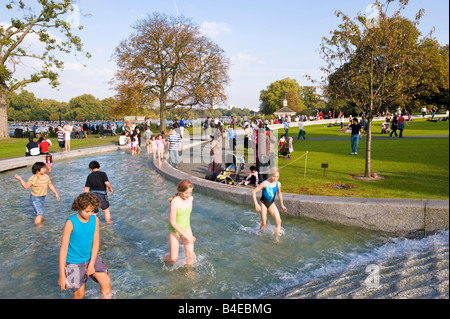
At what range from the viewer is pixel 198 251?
668 centimetres

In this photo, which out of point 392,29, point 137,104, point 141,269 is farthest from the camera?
point 137,104

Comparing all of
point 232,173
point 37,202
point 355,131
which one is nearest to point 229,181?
point 232,173

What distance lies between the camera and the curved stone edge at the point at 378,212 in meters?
6.87

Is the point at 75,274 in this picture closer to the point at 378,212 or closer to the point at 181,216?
the point at 181,216

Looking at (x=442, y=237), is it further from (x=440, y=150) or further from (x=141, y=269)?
(x=440, y=150)

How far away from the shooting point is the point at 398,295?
12.1 ft

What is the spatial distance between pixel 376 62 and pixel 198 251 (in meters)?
8.76

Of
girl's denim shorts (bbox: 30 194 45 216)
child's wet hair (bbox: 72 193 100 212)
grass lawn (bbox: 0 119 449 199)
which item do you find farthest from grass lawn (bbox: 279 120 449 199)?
girl's denim shorts (bbox: 30 194 45 216)

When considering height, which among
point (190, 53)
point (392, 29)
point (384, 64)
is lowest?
point (384, 64)

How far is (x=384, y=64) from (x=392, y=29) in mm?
1030

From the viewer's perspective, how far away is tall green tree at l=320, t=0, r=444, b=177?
33.9 feet

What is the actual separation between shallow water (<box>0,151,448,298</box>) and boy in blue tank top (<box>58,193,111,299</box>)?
3.48ft
